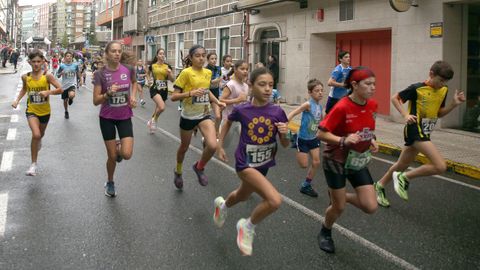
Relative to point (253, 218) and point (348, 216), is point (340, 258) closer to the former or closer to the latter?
point (253, 218)

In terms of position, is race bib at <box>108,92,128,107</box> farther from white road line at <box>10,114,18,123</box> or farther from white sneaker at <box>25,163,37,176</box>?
white road line at <box>10,114,18,123</box>

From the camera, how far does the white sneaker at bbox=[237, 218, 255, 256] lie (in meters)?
3.71

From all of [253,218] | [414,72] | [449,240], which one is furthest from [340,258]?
[414,72]

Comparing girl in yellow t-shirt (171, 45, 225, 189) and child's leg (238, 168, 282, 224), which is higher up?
girl in yellow t-shirt (171, 45, 225, 189)

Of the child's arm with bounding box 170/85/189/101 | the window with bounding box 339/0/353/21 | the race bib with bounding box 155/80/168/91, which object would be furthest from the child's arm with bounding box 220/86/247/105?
the window with bounding box 339/0/353/21

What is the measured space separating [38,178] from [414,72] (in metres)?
9.46

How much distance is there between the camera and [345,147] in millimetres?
3891

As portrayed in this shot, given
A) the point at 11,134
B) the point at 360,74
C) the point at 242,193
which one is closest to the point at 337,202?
the point at 242,193

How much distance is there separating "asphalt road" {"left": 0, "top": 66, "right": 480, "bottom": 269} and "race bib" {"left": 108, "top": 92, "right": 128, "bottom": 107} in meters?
1.12

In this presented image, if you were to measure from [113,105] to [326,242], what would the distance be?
2.97 meters

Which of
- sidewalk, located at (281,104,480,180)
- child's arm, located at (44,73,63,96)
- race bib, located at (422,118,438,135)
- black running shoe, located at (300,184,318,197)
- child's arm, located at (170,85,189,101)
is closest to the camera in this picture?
race bib, located at (422,118,438,135)

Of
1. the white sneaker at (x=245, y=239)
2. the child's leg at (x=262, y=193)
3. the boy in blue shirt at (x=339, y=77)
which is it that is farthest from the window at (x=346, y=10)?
the white sneaker at (x=245, y=239)

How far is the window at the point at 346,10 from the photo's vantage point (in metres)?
14.5

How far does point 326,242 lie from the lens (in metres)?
4.09
